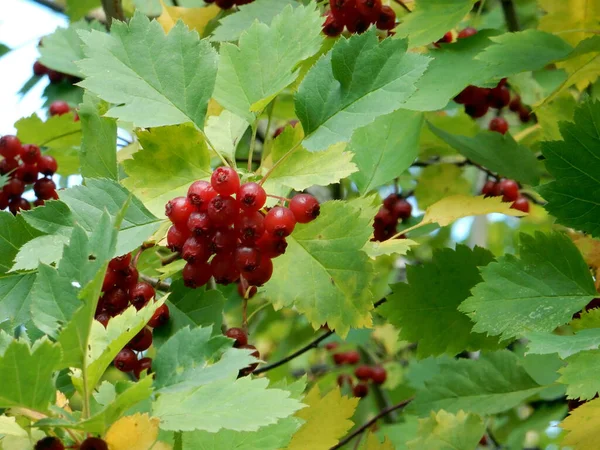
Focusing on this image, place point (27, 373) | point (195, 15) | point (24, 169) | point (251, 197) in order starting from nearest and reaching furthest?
point (27, 373)
point (251, 197)
point (24, 169)
point (195, 15)

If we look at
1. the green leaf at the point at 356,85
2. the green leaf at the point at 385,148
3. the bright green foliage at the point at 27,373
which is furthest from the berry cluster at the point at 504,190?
the bright green foliage at the point at 27,373

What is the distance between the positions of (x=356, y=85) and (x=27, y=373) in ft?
2.15

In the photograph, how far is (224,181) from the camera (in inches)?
46.4

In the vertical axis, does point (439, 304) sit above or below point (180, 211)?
below

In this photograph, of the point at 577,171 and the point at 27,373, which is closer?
the point at 27,373

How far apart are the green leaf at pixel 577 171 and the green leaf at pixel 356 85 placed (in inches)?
13.3

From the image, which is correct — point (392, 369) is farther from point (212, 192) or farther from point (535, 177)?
point (212, 192)

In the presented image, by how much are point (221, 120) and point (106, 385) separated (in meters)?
0.59

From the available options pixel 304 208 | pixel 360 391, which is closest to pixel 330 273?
pixel 304 208

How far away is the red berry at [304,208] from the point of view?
1.23m

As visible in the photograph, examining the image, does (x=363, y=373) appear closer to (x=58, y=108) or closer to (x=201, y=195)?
(x=58, y=108)

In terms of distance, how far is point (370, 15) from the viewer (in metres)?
1.65

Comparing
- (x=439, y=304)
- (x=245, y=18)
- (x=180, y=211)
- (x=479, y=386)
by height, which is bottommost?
(x=479, y=386)

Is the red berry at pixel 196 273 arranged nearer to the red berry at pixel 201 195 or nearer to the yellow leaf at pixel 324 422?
the red berry at pixel 201 195
